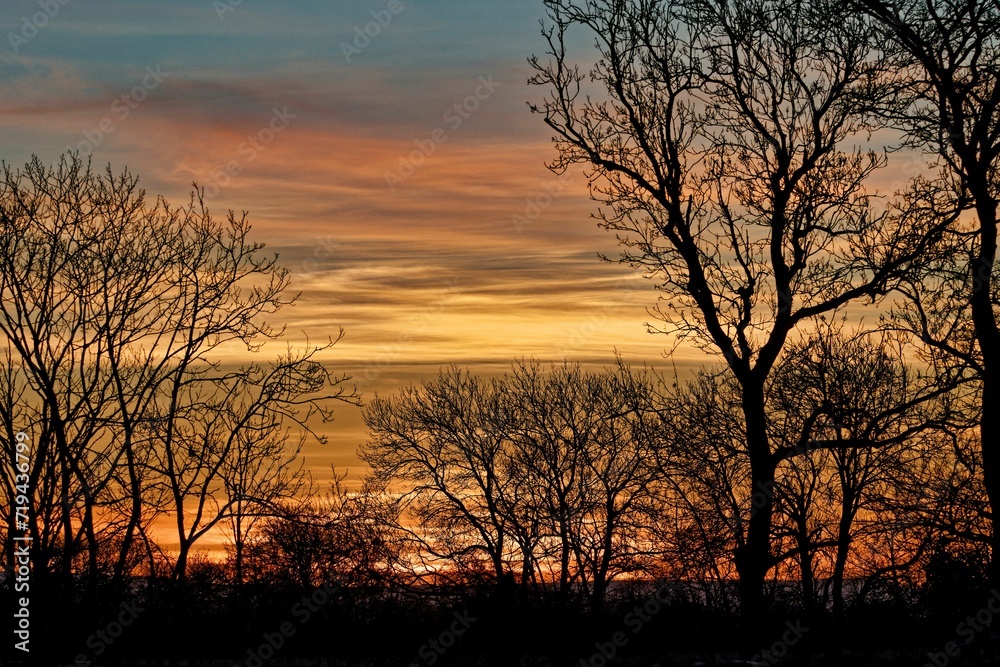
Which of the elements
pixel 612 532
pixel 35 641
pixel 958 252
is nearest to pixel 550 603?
pixel 612 532

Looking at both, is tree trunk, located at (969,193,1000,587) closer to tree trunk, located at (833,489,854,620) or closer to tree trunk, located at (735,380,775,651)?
tree trunk, located at (735,380,775,651)

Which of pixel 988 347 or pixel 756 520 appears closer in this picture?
pixel 988 347

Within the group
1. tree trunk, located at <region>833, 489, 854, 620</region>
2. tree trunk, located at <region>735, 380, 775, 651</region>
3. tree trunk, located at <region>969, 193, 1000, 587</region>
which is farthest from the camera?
tree trunk, located at <region>833, 489, 854, 620</region>

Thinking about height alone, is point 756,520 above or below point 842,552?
above

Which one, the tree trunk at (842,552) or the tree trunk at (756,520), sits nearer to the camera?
the tree trunk at (756,520)

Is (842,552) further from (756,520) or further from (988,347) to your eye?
(988,347)

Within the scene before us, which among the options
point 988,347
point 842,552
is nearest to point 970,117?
point 988,347

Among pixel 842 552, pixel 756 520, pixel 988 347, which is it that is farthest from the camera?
pixel 842 552

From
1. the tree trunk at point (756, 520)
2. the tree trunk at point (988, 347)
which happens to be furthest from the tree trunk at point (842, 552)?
the tree trunk at point (988, 347)

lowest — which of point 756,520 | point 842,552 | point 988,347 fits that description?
point 842,552

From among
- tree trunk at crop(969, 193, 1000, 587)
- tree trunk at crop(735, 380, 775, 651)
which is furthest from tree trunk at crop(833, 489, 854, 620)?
tree trunk at crop(969, 193, 1000, 587)

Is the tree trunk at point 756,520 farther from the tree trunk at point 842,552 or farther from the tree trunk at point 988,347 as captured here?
the tree trunk at point 842,552

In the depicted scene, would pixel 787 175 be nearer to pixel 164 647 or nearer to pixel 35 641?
pixel 35 641

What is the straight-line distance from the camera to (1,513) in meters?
24.0
